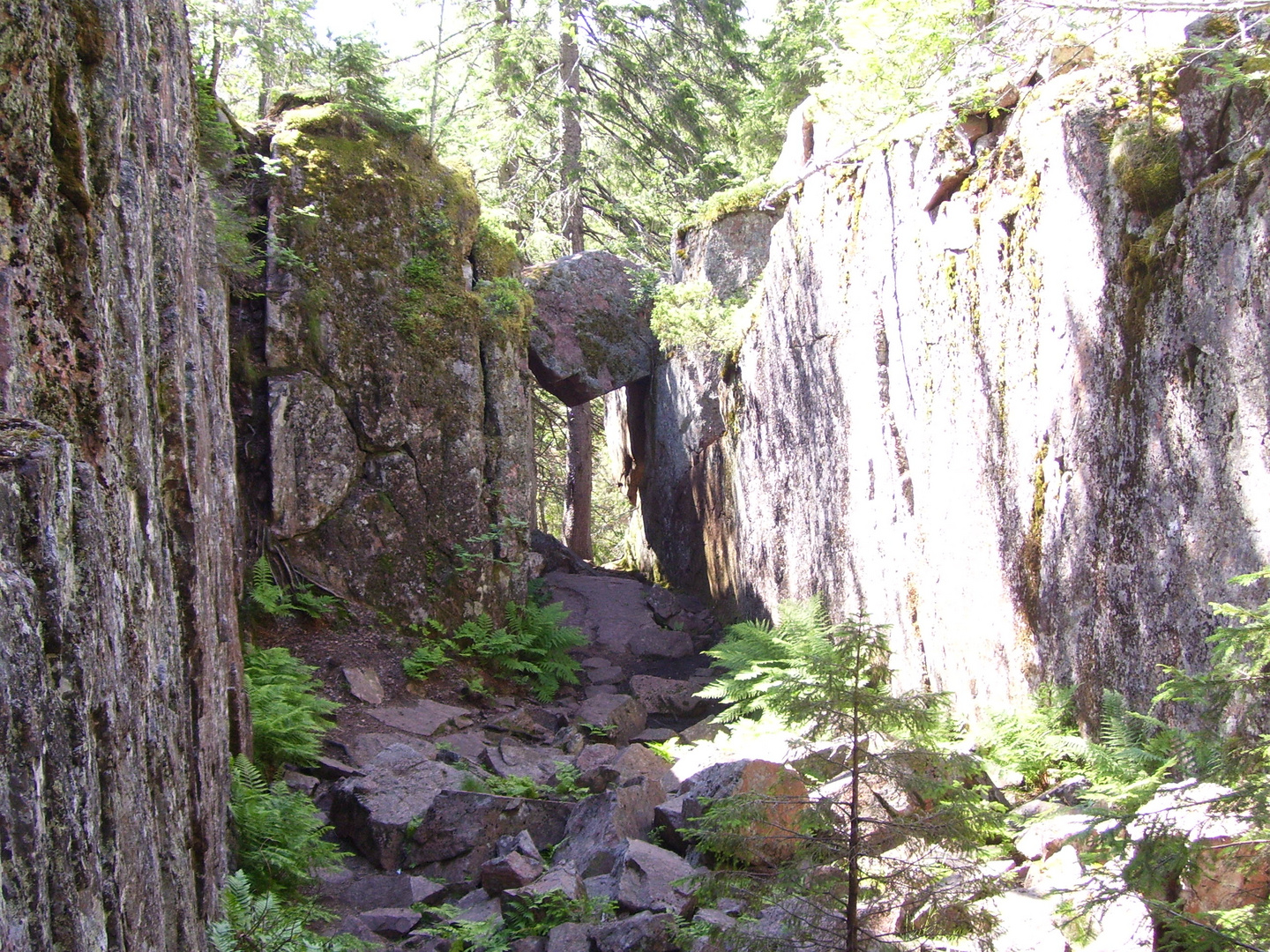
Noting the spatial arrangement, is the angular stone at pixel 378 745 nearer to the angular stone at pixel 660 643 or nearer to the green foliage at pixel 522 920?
the green foliage at pixel 522 920

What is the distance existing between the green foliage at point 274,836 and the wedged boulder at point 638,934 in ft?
6.42

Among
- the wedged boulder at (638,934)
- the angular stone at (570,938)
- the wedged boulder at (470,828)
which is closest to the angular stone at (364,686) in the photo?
the wedged boulder at (470,828)

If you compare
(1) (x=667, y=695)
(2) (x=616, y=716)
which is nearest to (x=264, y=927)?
(2) (x=616, y=716)

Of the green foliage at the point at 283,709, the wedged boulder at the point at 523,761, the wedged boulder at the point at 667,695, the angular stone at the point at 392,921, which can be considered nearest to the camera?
the angular stone at the point at 392,921

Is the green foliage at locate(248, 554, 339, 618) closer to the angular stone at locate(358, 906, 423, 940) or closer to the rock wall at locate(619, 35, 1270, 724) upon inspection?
the angular stone at locate(358, 906, 423, 940)

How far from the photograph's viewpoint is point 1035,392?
6.18 m

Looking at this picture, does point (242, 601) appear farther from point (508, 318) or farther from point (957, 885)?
point (957, 885)

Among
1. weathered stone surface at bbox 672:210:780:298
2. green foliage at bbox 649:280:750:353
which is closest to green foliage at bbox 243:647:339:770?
green foliage at bbox 649:280:750:353

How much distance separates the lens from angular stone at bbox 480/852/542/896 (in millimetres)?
5320

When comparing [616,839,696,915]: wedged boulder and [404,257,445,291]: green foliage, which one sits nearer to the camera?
[616,839,696,915]: wedged boulder

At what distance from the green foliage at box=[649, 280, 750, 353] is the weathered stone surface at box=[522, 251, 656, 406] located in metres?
1.58

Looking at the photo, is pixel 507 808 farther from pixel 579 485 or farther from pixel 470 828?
pixel 579 485

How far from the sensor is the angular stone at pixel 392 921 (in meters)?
5.07

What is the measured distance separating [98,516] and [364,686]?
7.12 m
